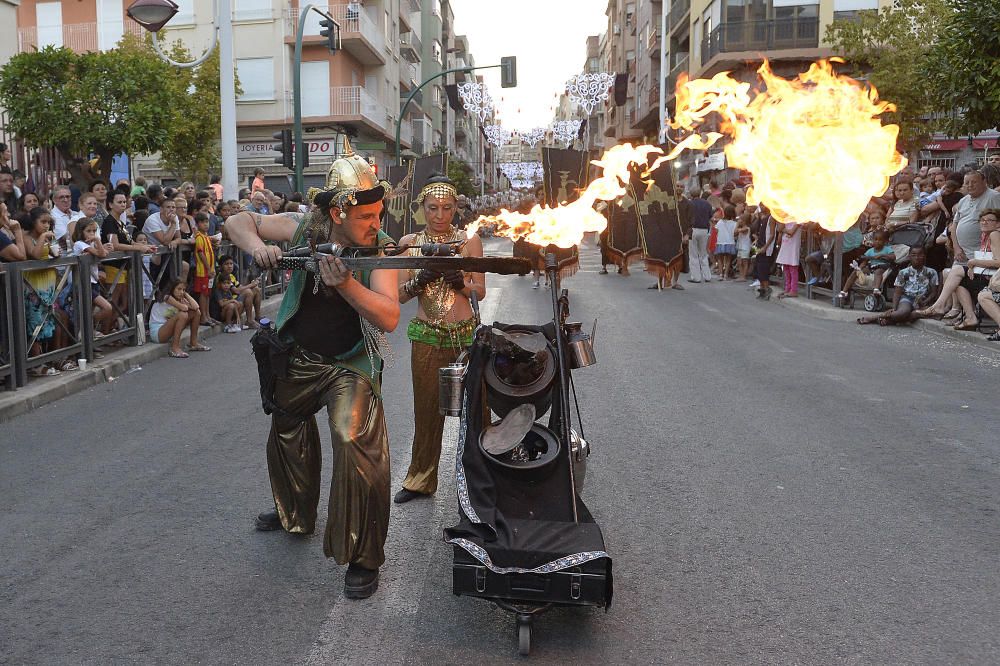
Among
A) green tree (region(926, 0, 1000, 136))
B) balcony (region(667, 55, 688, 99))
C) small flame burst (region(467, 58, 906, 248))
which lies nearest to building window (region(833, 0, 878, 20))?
balcony (region(667, 55, 688, 99))

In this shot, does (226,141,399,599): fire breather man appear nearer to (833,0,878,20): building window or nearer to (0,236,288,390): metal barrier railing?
(0,236,288,390): metal barrier railing

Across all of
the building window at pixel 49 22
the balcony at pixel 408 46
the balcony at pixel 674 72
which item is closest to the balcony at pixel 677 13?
the balcony at pixel 674 72

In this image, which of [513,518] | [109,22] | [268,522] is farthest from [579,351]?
[109,22]

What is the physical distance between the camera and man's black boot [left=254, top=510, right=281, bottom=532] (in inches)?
176

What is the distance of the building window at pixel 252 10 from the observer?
36.8m

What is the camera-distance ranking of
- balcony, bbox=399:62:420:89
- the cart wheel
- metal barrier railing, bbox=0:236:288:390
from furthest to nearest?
balcony, bbox=399:62:420:89 → metal barrier railing, bbox=0:236:288:390 → the cart wheel

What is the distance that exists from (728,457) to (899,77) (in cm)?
2067

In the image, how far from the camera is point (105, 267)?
10.2 meters

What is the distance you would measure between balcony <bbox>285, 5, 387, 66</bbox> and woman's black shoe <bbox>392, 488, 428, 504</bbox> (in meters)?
33.7

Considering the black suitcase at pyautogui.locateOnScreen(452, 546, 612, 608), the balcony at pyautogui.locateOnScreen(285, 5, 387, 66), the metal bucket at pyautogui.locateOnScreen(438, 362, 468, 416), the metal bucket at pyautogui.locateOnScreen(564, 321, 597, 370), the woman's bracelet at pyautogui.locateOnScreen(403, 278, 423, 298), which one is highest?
the balcony at pyautogui.locateOnScreen(285, 5, 387, 66)

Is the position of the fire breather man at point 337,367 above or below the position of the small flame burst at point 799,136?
below

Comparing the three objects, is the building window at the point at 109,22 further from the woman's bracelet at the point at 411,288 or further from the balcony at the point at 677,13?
the woman's bracelet at the point at 411,288

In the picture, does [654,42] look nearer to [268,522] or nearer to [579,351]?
[579,351]

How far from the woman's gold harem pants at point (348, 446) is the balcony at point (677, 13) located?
41.9m
